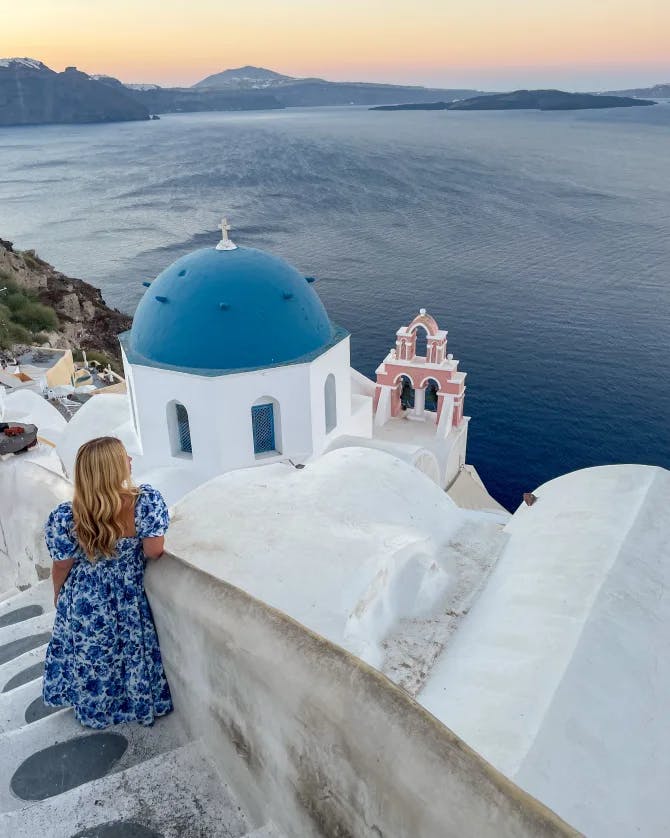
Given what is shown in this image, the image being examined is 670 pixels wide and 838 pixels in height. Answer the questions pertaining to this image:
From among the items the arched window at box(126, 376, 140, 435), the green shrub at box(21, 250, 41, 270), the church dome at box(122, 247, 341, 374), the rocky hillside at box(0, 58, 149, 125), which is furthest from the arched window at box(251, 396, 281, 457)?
the rocky hillside at box(0, 58, 149, 125)

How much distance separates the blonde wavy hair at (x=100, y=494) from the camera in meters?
2.98

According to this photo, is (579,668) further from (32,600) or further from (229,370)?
(229,370)

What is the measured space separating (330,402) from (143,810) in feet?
31.6

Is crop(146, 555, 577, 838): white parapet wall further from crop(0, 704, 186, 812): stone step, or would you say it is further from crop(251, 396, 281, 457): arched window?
crop(251, 396, 281, 457): arched window

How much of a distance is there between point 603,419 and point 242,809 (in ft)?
87.0

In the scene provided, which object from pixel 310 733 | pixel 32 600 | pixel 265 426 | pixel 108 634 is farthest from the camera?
pixel 265 426

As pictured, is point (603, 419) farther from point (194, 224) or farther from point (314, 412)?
point (194, 224)

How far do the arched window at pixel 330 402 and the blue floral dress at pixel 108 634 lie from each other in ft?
28.3

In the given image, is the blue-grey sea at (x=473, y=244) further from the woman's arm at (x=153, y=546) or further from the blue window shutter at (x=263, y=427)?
the woman's arm at (x=153, y=546)

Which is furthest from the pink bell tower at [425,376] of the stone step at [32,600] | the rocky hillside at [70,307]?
the rocky hillside at [70,307]

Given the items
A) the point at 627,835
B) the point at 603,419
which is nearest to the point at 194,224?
the point at 603,419

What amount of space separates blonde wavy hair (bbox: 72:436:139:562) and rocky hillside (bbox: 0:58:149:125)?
205 metres

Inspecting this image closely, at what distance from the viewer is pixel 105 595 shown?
3.18 m

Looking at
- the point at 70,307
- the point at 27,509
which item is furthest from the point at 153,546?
the point at 70,307
